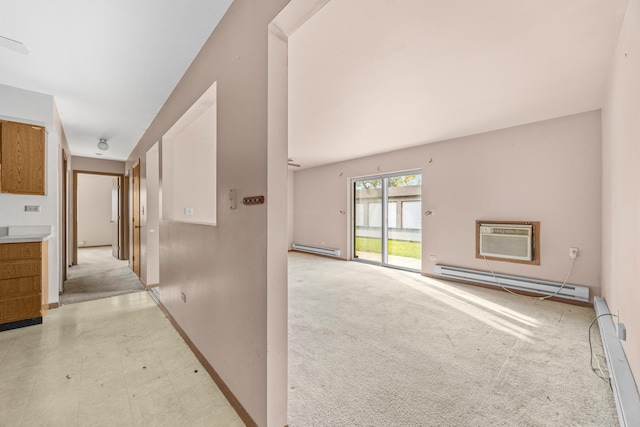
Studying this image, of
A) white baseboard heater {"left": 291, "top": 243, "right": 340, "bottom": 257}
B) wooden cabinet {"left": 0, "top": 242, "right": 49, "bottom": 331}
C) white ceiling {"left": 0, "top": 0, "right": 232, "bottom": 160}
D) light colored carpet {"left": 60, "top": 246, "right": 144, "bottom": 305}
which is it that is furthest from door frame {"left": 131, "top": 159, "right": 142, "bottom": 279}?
white baseboard heater {"left": 291, "top": 243, "right": 340, "bottom": 257}

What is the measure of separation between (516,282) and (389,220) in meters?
2.46

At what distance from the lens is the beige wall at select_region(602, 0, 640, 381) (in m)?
1.54

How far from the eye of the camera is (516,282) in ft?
12.4

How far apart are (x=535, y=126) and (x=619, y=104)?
167cm

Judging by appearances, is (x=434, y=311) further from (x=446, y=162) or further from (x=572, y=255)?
(x=446, y=162)

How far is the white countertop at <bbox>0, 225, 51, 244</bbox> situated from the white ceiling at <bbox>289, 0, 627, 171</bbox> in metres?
3.09

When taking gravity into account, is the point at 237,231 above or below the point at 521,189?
below

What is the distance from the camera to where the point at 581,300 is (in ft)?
10.8

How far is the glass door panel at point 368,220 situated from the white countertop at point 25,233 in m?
5.23

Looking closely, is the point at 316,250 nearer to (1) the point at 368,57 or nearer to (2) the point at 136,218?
(2) the point at 136,218

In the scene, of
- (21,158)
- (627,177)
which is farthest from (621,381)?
(21,158)

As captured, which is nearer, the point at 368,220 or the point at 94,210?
the point at 368,220

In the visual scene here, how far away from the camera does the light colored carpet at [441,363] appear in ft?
5.03

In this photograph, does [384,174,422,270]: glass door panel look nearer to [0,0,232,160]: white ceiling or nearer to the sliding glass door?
the sliding glass door
